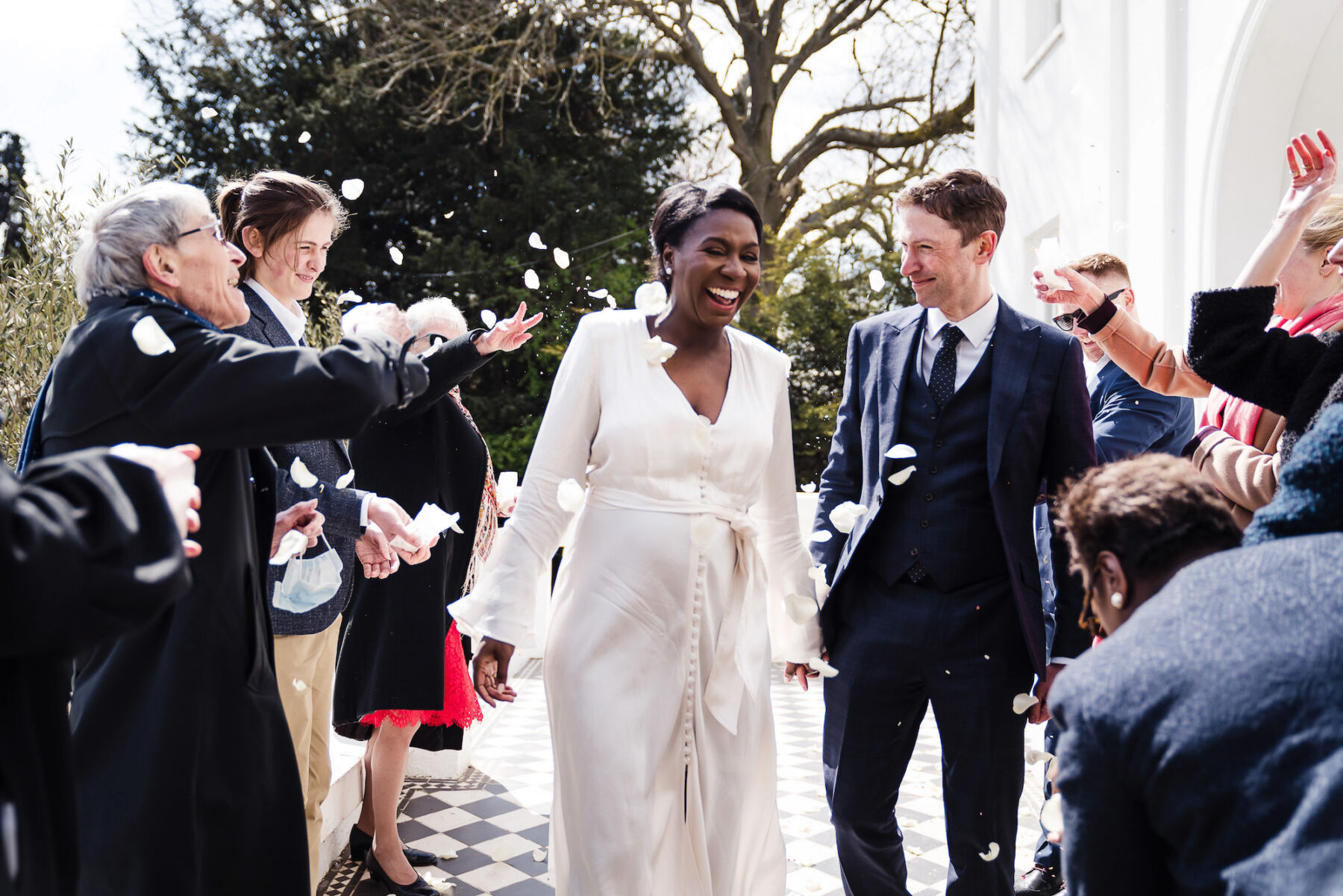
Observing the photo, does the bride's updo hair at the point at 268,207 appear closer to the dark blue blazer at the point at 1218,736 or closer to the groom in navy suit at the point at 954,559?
the groom in navy suit at the point at 954,559

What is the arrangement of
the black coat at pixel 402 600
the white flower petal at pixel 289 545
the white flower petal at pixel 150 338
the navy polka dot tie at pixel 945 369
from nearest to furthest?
the white flower petal at pixel 150 338, the white flower petal at pixel 289 545, the navy polka dot tie at pixel 945 369, the black coat at pixel 402 600

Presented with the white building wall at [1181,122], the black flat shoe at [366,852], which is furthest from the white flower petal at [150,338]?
the white building wall at [1181,122]

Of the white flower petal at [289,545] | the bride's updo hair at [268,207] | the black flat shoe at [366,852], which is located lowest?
the black flat shoe at [366,852]

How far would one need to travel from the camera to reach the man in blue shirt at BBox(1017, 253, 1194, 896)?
3.53 meters

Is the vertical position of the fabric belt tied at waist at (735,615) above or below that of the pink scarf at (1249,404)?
below

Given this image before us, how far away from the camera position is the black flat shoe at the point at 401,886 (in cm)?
350

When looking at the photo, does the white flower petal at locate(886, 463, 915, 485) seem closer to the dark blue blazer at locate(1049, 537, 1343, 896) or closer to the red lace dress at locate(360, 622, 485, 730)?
the dark blue blazer at locate(1049, 537, 1343, 896)

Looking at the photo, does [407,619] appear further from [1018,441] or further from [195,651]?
[1018,441]

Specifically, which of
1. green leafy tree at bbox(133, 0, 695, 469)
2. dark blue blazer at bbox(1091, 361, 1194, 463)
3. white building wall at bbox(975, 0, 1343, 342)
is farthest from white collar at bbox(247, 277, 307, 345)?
green leafy tree at bbox(133, 0, 695, 469)

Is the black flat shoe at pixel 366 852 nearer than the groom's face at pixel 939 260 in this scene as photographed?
No

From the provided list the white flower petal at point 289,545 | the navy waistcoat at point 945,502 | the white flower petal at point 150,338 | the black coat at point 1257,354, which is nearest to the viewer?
the white flower petal at point 150,338

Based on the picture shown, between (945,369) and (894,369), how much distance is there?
139mm

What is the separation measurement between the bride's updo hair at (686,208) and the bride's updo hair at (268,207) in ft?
3.05

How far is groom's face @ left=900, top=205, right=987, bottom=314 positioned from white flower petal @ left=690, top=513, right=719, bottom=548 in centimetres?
88
